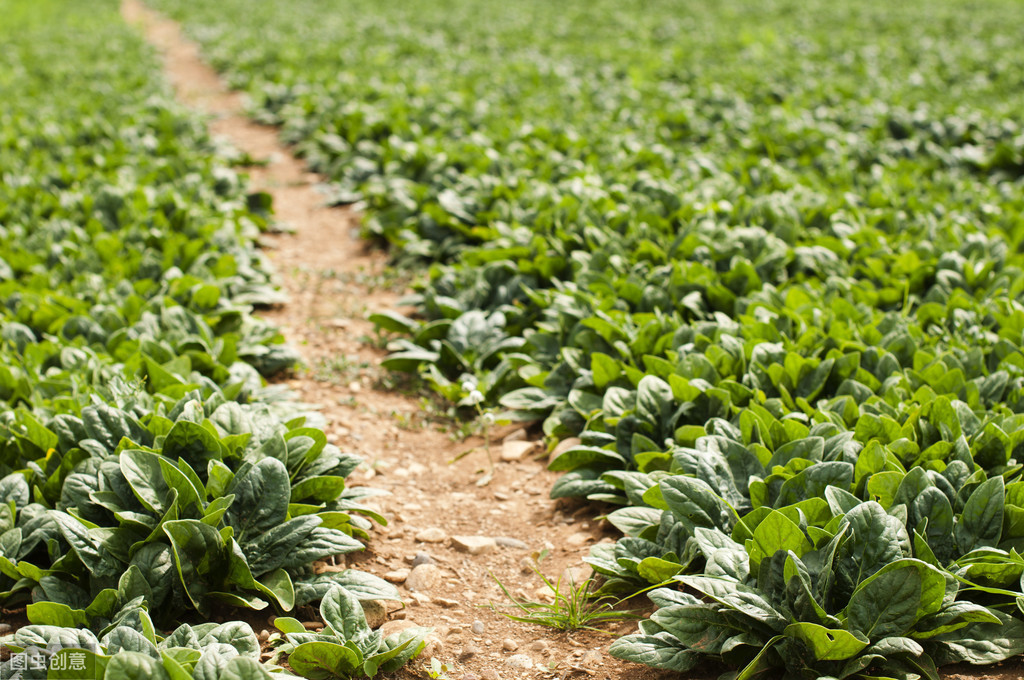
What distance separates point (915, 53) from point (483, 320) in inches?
482

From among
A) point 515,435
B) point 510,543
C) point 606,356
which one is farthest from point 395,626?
point 606,356

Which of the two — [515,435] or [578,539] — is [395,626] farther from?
[515,435]

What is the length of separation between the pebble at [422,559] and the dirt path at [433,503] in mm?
10

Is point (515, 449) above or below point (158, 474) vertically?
below

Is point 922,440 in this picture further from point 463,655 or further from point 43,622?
point 43,622

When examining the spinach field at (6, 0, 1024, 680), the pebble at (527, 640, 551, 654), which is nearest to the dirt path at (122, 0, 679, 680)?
the pebble at (527, 640, 551, 654)

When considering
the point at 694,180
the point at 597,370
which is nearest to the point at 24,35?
the point at 694,180

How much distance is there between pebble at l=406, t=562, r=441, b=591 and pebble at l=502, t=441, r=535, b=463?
104 centimetres

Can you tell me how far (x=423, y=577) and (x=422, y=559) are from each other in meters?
0.13

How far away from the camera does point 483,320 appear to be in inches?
218

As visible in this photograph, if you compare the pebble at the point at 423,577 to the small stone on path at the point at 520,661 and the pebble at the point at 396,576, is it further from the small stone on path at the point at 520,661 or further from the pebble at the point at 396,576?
the small stone on path at the point at 520,661

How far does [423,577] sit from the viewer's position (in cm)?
363

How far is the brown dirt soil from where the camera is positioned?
321 centimetres

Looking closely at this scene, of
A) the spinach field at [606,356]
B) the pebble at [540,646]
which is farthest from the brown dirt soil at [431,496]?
the spinach field at [606,356]
